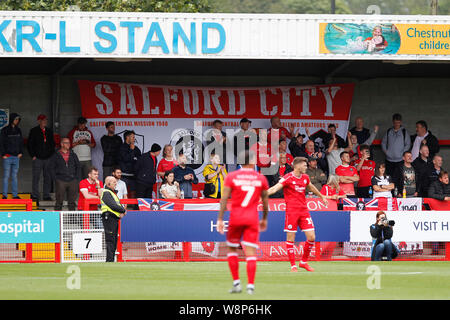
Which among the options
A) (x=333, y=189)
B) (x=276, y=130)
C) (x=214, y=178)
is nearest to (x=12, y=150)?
(x=214, y=178)

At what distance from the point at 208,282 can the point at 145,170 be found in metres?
9.37

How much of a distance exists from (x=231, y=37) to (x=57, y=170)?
5.66 metres

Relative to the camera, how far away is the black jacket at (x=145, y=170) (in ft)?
69.0

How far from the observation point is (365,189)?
21562 millimetres

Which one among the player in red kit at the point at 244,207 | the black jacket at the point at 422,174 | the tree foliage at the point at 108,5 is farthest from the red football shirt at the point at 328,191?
the tree foliage at the point at 108,5

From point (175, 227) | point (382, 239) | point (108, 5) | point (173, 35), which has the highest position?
point (108, 5)

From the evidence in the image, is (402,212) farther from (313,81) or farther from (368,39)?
(313,81)

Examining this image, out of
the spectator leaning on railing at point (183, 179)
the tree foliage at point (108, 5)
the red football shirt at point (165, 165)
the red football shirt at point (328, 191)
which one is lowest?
the red football shirt at point (328, 191)

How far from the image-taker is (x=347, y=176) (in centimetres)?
2073

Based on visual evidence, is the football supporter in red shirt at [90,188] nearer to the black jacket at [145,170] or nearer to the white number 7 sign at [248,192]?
the black jacket at [145,170]

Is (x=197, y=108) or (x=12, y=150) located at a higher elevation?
(x=197, y=108)

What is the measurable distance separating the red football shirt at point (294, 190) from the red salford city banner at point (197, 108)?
336 inches

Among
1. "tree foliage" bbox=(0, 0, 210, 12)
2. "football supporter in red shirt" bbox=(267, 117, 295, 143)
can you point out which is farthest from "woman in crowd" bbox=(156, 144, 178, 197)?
"tree foliage" bbox=(0, 0, 210, 12)

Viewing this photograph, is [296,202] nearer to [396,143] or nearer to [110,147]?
[110,147]
